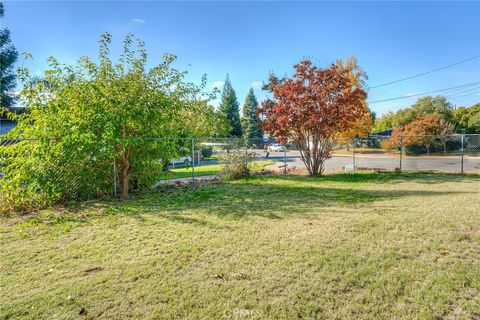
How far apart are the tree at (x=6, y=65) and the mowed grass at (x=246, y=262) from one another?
21.0 m

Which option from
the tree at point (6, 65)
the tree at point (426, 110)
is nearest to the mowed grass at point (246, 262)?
the tree at point (6, 65)

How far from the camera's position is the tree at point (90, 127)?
5.81 meters

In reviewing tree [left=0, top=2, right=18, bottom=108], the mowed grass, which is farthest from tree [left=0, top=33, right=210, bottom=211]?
tree [left=0, top=2, right=18, bottom=108]

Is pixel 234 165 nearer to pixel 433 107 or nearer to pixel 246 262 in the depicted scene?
pixel 246 262

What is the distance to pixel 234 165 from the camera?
10.0m

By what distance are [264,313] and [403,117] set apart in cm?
3462

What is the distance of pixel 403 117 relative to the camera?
30391 mm

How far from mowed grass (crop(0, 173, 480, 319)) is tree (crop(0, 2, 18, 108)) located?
68.8ft

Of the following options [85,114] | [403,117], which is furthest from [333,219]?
[403,117]

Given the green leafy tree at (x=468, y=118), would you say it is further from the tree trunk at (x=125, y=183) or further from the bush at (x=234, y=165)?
the tree trunk at (x=125, y=183)

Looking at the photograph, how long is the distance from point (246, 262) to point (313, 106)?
8.14 metres

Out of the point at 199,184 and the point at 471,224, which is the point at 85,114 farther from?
the point at 471,224

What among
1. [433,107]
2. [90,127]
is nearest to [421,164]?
[90,127]

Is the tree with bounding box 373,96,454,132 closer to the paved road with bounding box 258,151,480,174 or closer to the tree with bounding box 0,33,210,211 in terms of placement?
the paved road with bounding box 258,151,480,174
